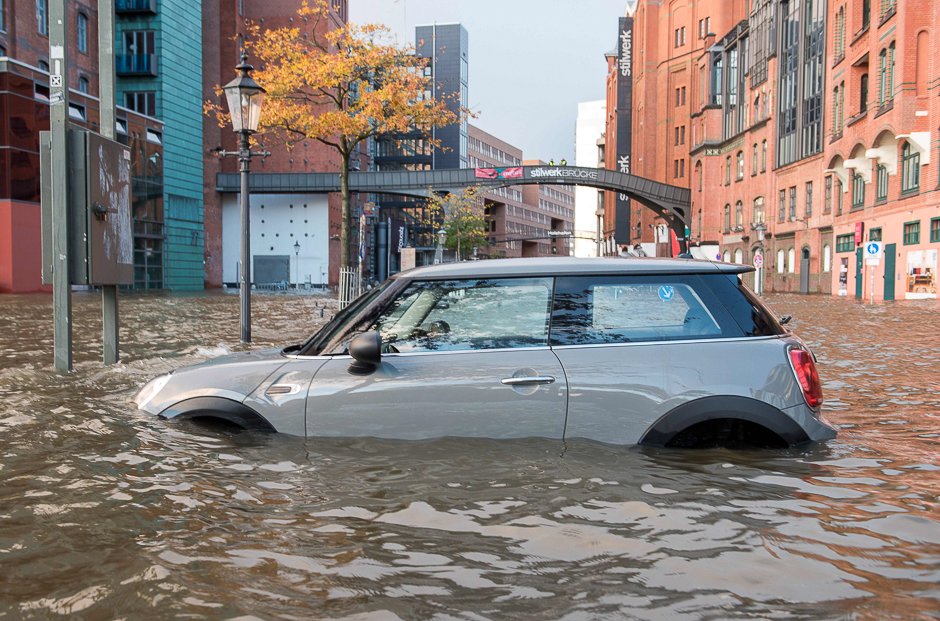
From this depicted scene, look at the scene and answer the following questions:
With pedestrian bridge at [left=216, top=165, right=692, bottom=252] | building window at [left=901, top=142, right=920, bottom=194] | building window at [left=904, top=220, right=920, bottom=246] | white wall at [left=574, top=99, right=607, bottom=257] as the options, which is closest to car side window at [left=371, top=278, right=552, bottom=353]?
building window at [left=904, top=220, right=920, bottom=246]

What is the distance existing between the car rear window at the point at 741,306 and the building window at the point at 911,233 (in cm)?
3183

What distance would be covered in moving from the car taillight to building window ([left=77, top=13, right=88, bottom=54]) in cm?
4564

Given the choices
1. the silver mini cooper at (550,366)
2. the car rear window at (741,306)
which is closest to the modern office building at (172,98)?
the silver mini cooper at (550,366)

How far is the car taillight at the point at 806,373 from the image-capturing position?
4.37 meters

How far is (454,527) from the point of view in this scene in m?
3.61

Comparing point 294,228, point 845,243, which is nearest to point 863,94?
point 845,243

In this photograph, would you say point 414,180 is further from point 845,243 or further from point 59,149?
point 59,149

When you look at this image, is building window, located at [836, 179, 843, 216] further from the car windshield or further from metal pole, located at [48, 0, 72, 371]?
the car windshield

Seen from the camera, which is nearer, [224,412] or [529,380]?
[529,380]

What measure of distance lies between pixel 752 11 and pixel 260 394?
2352 inches

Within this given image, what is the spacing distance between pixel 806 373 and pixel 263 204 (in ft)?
209

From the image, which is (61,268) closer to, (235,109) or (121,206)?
(121,206)

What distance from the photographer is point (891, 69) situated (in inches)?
1297

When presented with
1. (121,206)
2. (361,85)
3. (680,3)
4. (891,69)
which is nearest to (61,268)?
(121,206)
